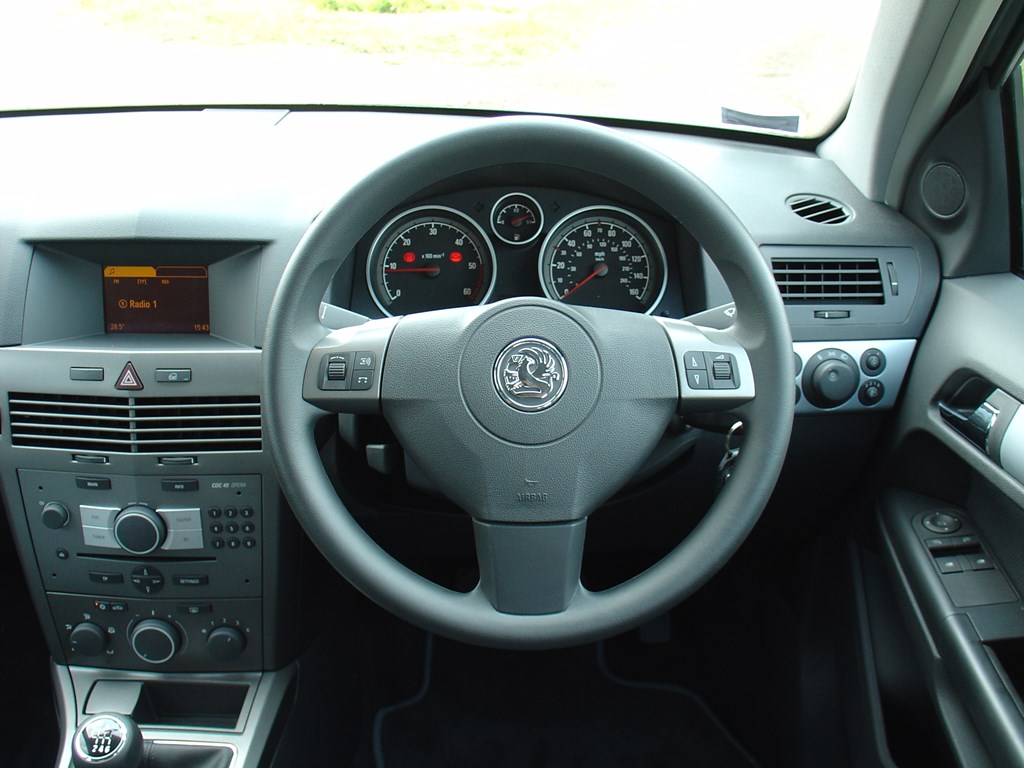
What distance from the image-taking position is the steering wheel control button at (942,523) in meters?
1.62

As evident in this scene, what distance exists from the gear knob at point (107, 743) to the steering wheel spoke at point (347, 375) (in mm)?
691

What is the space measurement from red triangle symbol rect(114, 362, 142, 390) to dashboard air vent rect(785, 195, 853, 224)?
1.17m

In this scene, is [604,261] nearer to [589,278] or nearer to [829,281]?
[589,278]

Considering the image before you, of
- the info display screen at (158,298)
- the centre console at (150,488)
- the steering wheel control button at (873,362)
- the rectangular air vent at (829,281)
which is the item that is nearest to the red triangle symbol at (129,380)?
the centre console at (150,488)

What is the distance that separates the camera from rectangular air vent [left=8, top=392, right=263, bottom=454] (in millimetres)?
1407

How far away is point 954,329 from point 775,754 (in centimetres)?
100

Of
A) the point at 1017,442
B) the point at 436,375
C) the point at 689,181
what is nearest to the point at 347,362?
the point at 436,375

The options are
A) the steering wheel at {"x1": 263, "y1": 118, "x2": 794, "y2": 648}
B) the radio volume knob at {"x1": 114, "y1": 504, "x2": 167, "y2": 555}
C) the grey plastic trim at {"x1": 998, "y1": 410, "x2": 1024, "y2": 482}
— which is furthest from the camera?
the radio volume knob at {"x1": 114, "y1": 504, "x2": 167, "y2": 555}

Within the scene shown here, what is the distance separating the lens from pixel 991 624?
146cm

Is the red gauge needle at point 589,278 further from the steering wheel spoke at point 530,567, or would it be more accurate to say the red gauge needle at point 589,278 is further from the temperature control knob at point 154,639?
the temperature control knob at point 154,639

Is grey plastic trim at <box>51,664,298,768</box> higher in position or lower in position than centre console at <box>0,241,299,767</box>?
lower

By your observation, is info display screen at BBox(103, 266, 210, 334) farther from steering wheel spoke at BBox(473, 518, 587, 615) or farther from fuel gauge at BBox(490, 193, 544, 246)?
steering wheel spoke at BBox(473, 518, 587, 615)

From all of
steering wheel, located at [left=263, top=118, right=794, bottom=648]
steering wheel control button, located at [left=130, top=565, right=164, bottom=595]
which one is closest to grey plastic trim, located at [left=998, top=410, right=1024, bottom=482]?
steering wheel, located at [left=263, top=118, right=794, bottom=648]

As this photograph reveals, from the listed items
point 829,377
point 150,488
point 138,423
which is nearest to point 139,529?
point 150,488
